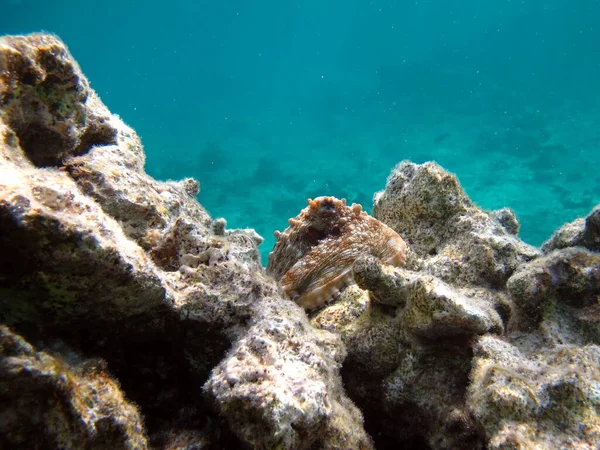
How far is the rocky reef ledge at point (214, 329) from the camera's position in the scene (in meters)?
1.32

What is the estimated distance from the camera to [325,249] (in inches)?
121

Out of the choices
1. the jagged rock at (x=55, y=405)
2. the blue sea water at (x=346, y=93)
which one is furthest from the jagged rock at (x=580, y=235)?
the blue sea water at (x=346, y=93)

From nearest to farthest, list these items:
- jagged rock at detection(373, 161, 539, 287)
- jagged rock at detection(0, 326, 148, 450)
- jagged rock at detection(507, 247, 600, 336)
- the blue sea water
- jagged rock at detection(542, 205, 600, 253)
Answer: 1. jagged rock at detection(0, 326, 148, 450)
2. jagged rock at detection(507, 247, 600, 336)
3. jagged rock at detection(542, 205, 600, 253)
4. jagged rock at detection(373, 161, 539, 287)
5. the blue sea water

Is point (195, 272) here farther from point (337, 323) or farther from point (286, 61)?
point (286, 61)

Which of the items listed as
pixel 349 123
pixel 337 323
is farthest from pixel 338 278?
pixel 349 123

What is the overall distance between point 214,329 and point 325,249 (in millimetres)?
1382

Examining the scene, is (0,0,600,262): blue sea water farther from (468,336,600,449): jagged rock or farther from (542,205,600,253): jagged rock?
(468,336,600,449): jagged rock

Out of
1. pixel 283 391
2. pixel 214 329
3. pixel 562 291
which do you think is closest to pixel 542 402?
pixel 562 291

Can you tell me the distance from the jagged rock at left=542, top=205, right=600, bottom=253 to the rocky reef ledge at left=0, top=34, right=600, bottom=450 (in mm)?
12

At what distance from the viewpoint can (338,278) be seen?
298cm

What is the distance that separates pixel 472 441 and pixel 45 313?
6.83 ft

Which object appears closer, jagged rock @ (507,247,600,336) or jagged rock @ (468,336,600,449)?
jagged rock @ (468,336,600,449)

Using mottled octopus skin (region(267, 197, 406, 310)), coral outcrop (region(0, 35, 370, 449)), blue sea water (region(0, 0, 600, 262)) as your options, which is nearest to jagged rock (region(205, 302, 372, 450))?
coral outcrop (region(0, 35, 370, 449))

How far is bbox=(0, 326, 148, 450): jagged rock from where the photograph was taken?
1.14 meters
